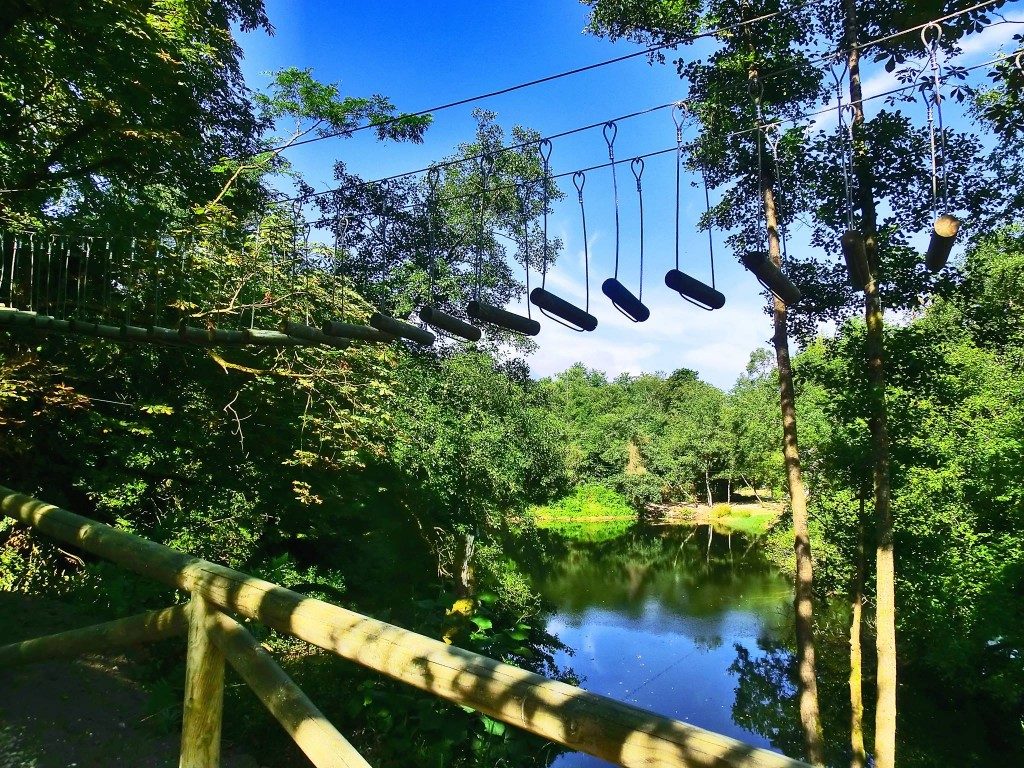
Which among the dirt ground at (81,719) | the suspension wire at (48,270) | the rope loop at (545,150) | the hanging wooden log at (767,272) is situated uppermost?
the rope loop at (545,150)

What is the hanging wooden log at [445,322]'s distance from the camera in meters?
2.92

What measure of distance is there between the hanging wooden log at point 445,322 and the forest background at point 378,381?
0.85 metres

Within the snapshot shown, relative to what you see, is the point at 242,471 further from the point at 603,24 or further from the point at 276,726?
the point at 603,24

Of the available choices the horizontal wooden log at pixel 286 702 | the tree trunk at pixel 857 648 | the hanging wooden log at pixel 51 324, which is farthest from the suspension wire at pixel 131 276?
the tree trunk at pixel 857 648

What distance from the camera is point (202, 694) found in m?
1.45

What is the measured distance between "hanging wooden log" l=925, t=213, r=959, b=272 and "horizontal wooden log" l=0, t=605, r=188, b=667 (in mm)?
2788

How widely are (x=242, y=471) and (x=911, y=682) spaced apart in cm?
1108

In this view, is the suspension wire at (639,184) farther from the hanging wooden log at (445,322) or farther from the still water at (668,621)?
the still water at (668,621)

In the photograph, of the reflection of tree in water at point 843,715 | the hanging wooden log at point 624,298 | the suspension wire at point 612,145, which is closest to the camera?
the hanging wooden log at point 624,298

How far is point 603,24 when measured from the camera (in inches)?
278

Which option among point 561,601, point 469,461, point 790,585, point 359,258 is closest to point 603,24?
point 359,258

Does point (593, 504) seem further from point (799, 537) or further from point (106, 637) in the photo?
point (106, 637)

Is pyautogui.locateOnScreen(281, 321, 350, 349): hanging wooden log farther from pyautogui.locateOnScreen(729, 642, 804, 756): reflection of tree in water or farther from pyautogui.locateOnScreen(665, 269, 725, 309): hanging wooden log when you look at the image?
pyautogui.locateOnScreen(729, 642, 804, 756): reflection of tree in water

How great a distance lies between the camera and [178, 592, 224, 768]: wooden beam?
4.73 feet
